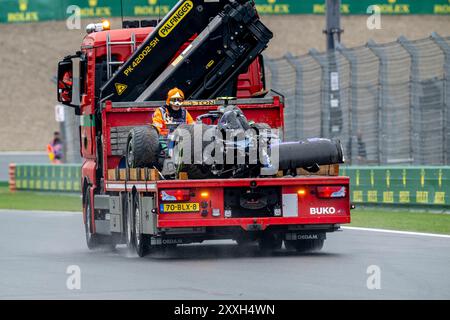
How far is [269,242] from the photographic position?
17.2 metres

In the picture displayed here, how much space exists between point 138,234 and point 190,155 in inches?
64.8

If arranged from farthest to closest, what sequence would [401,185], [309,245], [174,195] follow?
[401,185]
[309,245]
[174,195]

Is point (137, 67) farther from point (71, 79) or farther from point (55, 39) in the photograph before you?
point (55, 39)

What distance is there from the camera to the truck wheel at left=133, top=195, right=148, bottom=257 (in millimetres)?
16531

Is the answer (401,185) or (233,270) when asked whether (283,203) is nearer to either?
(233,270)

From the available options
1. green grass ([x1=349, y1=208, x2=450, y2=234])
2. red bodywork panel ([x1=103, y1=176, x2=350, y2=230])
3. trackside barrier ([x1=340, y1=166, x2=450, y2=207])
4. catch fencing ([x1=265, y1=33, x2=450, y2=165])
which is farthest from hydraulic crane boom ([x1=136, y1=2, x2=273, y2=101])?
catch fencing ([x1=265, y1=33, x2=450, y2=165])

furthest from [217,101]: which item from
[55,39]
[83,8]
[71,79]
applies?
[55,39]

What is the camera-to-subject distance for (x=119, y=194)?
1762 cm

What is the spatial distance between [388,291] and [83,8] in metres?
44.6

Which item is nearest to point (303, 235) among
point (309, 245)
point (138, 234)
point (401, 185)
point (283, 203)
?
point (309, 245)

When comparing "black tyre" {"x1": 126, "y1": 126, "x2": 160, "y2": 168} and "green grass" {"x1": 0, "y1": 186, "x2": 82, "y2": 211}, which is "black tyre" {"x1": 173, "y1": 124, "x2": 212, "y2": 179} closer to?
"black tyre" {"x1": 126, "y1": 126, "x2": 160, "y2": 168}

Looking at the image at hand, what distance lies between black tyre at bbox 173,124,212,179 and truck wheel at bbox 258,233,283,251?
1.62m

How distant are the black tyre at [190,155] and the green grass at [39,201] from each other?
15.3 metres

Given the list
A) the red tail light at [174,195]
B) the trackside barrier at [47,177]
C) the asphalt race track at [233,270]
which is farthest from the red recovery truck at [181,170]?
the trackside barrier at [47,177]
